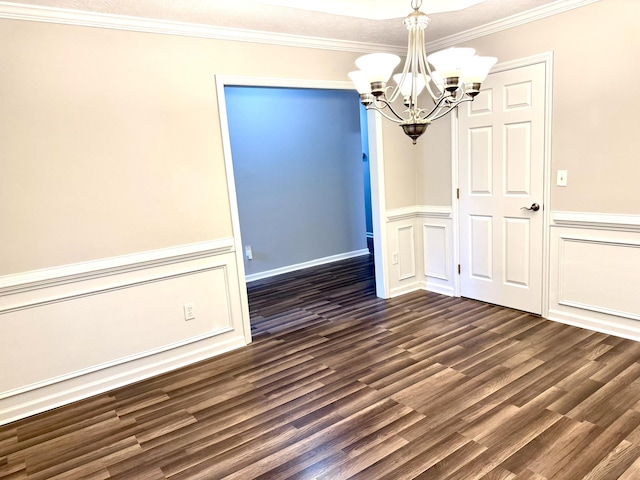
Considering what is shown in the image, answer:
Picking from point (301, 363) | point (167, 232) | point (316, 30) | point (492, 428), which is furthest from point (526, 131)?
point (167, 232)

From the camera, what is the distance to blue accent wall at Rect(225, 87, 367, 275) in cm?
530

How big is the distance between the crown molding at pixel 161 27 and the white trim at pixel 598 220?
7.30 ft

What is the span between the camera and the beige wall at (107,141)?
2537 mm

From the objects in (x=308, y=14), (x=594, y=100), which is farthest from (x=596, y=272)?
(x=308, y=14)

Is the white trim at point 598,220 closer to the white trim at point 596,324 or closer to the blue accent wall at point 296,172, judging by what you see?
the white trim at point 596,324

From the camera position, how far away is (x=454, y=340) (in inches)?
129

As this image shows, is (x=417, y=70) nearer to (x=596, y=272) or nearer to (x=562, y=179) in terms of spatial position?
(x=562, y=179)

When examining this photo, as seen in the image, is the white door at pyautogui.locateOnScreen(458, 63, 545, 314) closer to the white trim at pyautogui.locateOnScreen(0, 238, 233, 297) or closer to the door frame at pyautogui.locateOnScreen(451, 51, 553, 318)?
the door frame at pyautogui.locateOnScreen(451, 51, 553, 318)

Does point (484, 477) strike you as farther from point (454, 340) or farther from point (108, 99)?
point (108, 99)

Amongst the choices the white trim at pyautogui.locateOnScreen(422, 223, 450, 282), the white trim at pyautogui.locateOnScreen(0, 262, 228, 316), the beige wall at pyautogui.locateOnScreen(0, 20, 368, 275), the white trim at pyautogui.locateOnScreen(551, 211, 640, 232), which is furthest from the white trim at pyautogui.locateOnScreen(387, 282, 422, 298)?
the white trim at pyautogui.locateOnScreen(0, 262, 228, 316)

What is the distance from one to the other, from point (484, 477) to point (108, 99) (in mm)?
3050

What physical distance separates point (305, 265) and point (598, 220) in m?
3.64

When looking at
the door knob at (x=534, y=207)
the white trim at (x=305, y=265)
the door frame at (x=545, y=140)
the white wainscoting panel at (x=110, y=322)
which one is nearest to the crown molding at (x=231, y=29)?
the door frame at (x=545, y=140)

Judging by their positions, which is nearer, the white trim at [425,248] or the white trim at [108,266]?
the white trim at [108,266]
